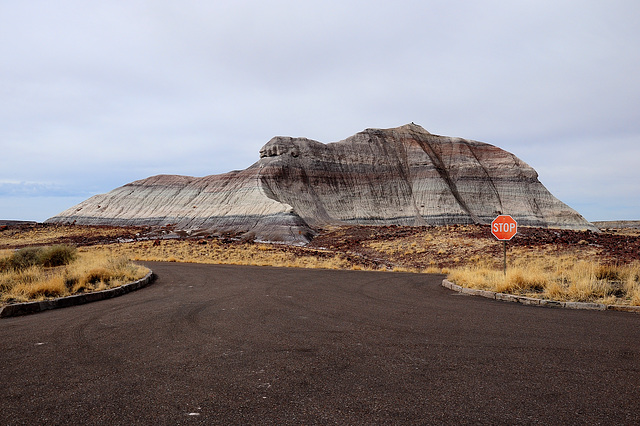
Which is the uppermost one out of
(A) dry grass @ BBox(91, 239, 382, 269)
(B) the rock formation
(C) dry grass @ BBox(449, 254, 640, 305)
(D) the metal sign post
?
(B) the rock formation

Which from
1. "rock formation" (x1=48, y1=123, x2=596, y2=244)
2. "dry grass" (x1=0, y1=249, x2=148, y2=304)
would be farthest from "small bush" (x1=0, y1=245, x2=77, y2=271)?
"rock formation" (x1=48, y1=123, x2=596, y2=244)

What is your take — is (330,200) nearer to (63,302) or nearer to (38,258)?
(38,258)

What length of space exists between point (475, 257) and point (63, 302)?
2396 cm

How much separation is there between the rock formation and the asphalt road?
54724mm

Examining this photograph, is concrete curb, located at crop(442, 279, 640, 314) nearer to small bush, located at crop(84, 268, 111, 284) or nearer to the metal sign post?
the metal sign post

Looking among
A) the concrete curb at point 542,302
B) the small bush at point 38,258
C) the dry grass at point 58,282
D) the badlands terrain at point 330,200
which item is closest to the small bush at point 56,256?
the small bush at point 38,258

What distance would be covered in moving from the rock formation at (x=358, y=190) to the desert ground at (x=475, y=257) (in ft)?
43.3

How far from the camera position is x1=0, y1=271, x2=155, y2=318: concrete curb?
967cm

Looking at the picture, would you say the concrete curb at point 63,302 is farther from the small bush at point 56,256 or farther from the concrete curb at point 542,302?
the concrete curb at point 542,302

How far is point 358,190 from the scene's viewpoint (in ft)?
251

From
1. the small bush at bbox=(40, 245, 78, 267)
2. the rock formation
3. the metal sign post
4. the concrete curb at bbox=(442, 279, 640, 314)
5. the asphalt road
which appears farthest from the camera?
the rock formation

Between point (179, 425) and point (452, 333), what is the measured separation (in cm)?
490

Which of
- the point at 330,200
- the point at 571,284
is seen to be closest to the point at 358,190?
the point at 330,200

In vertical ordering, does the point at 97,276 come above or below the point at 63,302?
above
